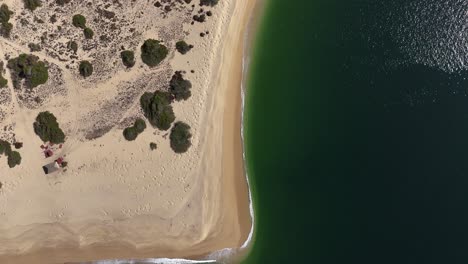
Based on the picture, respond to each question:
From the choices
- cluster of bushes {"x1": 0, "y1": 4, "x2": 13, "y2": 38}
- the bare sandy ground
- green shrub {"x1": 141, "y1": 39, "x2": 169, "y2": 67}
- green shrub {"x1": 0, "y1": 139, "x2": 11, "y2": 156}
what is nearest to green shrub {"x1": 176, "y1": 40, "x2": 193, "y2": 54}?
the bare sandy ground

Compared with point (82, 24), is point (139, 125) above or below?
below

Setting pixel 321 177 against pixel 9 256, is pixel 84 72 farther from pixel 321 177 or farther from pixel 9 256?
pixel 321 177

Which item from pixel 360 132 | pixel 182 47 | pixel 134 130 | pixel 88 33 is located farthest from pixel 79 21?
pixel 360 132

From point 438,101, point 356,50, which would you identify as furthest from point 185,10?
point 438,101

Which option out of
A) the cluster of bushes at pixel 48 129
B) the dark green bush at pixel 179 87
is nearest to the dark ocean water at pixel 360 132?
the dark green bush at pixel 179 87

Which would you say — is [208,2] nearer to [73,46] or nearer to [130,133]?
[73,46]
